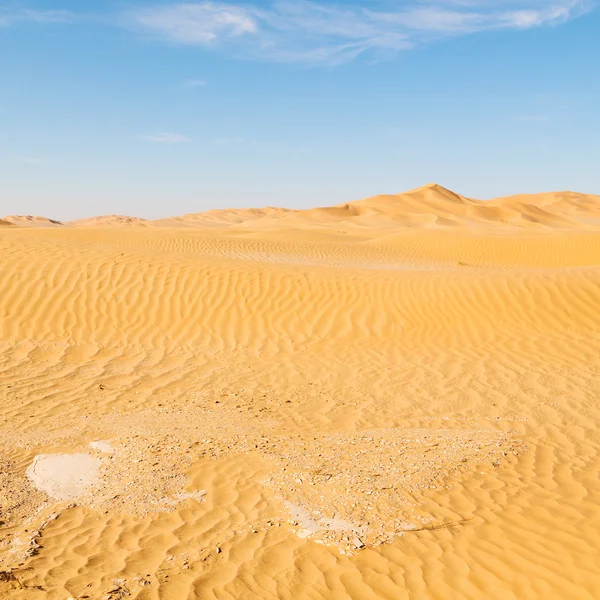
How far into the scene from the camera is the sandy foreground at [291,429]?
3584mm

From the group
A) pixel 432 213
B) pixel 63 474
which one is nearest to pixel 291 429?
pixel 63 474

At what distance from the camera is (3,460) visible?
5211 millimetres

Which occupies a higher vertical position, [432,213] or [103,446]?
[432,213]

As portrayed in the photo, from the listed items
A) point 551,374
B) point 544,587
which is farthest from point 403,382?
point 544,587

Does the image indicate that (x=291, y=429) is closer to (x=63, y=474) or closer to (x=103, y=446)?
(x=103, y=446)

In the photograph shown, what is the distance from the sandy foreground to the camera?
11.8 feet

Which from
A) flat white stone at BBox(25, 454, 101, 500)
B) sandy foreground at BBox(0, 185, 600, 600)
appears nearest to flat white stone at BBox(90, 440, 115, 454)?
sandy foreground at BBox(0, 185, 600, 600)

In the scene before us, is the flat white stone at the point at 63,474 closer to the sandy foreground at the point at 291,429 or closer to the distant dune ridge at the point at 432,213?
the sandy foreground at the point at 291,429

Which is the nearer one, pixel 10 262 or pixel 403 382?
pixel 403 382

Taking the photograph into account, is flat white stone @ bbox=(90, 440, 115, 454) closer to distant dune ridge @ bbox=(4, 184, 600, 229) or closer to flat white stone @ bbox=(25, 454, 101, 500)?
flat white stone @ bbox=(25, 454, 101, 500)

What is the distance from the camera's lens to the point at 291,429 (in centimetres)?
603

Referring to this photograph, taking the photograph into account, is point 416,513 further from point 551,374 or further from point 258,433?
point 551,374

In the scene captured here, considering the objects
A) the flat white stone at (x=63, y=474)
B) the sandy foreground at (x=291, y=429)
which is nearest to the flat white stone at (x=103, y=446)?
the sandy foreground at (x=291, y=429)

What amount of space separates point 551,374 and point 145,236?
18552 mm
